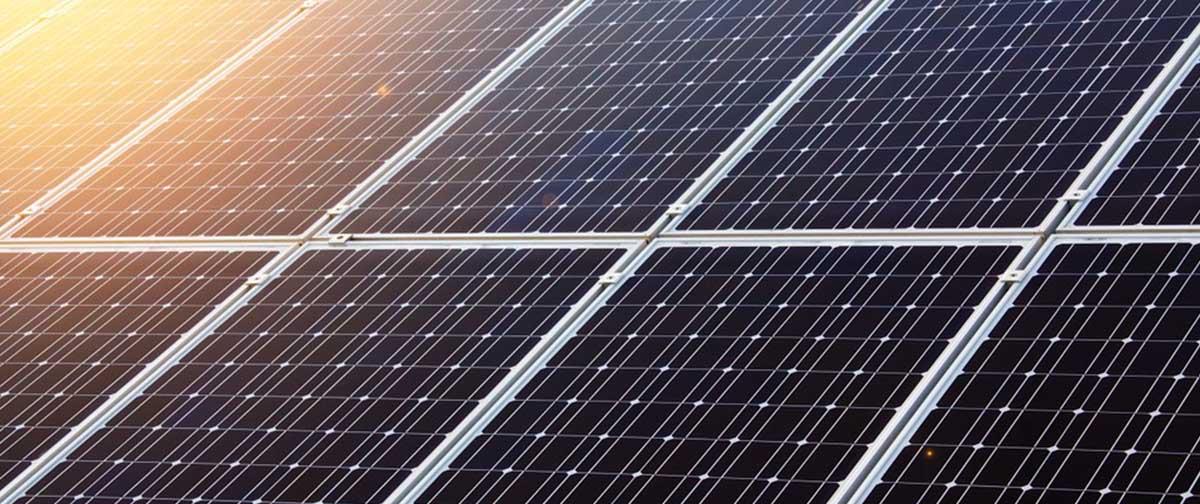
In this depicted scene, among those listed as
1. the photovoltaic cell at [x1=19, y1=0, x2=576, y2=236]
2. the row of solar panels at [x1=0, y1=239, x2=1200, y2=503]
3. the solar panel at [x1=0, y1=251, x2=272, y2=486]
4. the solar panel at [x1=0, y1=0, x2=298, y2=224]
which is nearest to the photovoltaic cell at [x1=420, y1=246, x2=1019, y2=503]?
the row of solar panels at [x1=0, y1=239, x2=1200, y2=503]

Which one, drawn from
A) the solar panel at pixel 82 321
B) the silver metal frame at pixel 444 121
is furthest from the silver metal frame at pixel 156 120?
the silver metal frame at pixel 444 121

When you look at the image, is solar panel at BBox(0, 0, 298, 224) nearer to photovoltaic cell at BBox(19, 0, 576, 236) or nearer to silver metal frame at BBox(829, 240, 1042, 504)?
photovoltaic cell at BBox(19, 0, 576, 236)

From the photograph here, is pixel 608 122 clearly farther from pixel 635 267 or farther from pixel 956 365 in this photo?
pixel 956 365

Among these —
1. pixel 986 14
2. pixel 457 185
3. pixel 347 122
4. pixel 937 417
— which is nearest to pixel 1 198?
pixel 347 122

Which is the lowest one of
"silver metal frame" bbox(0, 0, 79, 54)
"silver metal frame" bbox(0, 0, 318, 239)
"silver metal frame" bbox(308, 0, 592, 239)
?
"silver metal frame" bbox(308, 0, 592, 239)

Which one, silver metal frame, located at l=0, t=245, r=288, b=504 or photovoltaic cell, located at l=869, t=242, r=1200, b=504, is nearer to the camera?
photovoltaic cell, located at l=869, t=242, r=1200, b=504

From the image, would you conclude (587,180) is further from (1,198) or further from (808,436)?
(1,198)

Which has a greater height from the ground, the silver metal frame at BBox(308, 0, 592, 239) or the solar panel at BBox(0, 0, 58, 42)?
the solar panel at BBox(0, 0, 58, 42)
